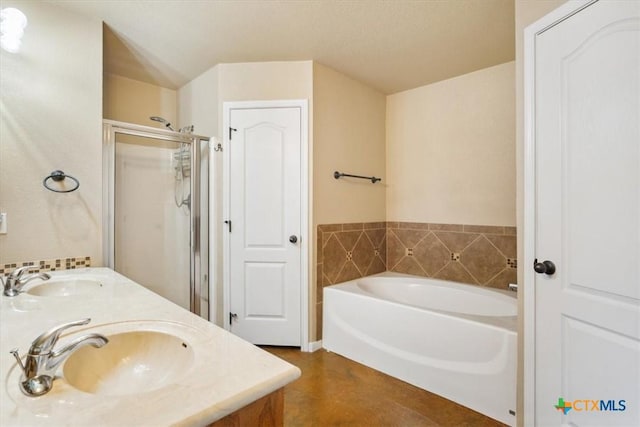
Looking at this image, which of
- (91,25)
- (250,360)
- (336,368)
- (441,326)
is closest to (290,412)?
(336,368)

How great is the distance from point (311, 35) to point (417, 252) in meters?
2.18

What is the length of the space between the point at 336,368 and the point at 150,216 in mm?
1885

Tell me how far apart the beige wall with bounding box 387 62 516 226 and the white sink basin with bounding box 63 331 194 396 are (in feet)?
8.85

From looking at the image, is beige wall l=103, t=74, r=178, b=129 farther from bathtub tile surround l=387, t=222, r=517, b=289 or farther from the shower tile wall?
bathtub tile surround l=387, t=222, r=517, b=289

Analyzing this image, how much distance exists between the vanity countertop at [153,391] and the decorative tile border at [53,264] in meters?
0.78

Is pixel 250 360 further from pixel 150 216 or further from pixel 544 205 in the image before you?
pixel 150 216

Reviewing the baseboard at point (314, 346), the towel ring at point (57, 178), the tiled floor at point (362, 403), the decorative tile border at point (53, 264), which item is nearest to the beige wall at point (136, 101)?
the towel ring at point (57, 178)

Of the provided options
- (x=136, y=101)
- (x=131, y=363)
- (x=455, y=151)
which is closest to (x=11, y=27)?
(x=136, y=101)

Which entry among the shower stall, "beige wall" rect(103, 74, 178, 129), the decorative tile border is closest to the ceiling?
"beige wall" rect(103, 74, 178, 129)

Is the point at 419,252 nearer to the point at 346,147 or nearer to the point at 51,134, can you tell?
the point at 346,147

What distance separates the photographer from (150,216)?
262 cm

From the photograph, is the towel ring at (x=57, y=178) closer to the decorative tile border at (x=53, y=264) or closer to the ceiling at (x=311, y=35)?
the decorative tile border at (x=53, y=264)

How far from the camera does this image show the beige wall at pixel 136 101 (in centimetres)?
291

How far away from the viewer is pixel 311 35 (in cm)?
232
